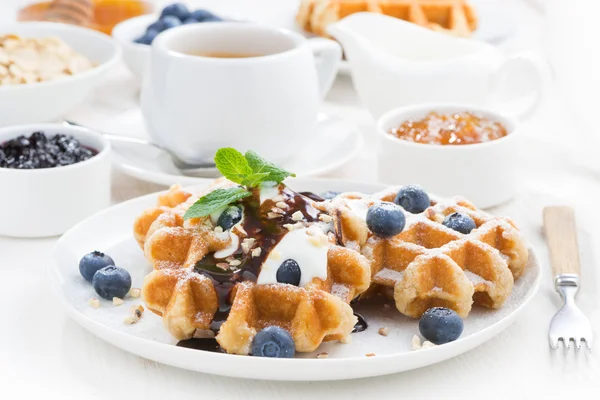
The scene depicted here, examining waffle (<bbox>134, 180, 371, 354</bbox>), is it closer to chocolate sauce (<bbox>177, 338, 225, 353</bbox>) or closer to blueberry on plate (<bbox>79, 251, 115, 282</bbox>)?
chocolate sauce (<bbox>177, 338, 225, 353</bbox>)

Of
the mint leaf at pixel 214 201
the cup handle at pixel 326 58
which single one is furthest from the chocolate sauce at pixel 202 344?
the cup handle at pixel 326 58

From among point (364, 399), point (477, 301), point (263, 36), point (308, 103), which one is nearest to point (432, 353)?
point (364, 399)

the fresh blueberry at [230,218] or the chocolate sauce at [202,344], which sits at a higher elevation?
the fresh blueberry at [230,218]

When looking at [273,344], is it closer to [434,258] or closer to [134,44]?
[434,258]

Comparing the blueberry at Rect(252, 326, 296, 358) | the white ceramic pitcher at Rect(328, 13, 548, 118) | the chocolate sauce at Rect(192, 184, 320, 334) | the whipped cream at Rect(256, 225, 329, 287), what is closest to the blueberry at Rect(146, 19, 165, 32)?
the white ceramic pitcher at Rect(328, 13, 548, 118)

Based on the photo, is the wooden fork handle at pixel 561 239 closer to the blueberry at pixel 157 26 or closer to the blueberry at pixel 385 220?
the blueberry at pixel 385 220

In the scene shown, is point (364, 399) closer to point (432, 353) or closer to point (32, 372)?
point (432, 353)
